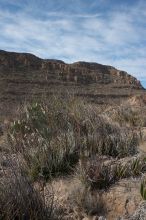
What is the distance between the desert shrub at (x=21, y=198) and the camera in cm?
486

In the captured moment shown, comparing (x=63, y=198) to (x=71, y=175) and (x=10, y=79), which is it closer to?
(x=71, y=175)

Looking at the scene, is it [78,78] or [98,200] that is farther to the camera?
[78,78]

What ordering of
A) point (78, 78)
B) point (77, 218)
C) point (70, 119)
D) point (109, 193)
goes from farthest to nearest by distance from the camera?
point (78, 78) → point (70, 119) → point (109, 193) → point (77, 218)

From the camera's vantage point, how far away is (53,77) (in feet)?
264

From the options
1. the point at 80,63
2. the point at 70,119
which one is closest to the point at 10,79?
the point at 80,63

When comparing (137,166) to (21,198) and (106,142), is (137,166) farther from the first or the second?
(21,198)

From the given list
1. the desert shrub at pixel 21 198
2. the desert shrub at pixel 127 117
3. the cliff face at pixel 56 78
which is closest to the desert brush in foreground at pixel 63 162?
the desert shrub at pixel 21 198

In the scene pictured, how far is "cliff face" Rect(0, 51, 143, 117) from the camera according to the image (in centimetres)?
6675

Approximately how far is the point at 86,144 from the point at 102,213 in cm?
172

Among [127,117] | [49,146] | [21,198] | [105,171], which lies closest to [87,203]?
[105,171]

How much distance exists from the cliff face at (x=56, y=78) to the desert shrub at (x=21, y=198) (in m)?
53.4

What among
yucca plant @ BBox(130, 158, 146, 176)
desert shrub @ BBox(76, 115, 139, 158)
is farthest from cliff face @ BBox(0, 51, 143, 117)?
yucca plant @ BBox(130, 158, 146, 176)

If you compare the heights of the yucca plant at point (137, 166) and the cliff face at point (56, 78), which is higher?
the cliff face at point (56, 78)

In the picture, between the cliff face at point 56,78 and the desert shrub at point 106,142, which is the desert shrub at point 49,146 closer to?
the desert shrub at point 106,142
